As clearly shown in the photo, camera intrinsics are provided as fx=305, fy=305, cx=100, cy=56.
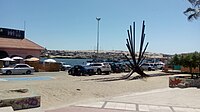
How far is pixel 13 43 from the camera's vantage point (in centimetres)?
5128

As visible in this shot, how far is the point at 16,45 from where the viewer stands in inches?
2004

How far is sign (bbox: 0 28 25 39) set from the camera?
52.8m

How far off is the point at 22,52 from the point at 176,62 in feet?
90.7

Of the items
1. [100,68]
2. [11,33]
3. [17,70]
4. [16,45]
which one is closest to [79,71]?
[100,68]

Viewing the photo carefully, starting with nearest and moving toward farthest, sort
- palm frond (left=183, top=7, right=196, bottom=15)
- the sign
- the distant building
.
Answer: palm frond (left=183, top=7, right=196, bottom=15) < the distant building < the sign

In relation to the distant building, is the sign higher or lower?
higher

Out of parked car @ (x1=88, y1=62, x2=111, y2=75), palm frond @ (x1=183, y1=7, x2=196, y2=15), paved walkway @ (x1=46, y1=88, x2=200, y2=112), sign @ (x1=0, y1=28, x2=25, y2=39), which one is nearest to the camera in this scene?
paved walkway @ (x1=46, y1=88, x2=200, y2=112)

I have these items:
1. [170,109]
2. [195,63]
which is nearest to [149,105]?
[170,109]

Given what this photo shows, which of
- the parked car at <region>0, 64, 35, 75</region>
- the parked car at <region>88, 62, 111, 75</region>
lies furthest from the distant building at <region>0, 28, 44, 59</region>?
the parked car at <region>88, 62, 111, 75</region>

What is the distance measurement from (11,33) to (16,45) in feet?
14.4

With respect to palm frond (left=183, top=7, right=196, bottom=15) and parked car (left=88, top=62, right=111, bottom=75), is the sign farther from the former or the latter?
palm frond (left=183, top=7, right=196, bottom=15)

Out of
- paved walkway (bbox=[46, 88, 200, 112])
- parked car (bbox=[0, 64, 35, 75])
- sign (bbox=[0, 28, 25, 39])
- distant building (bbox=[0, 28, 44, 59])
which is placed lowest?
paved walkway (bbox=[46, 88, 200, 112])

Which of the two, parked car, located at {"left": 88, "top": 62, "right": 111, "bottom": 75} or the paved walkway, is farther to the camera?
parked car, located at {"left": 88, "top": 62, "right": 111, "bottom": 75}

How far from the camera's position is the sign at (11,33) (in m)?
52.8
